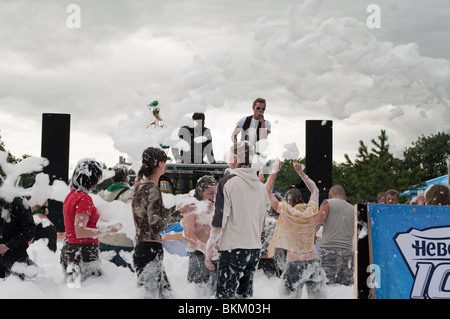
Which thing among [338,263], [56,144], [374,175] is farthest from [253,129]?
[374,175]

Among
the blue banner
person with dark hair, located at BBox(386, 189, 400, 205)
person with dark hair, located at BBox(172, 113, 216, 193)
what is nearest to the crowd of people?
the blue banner

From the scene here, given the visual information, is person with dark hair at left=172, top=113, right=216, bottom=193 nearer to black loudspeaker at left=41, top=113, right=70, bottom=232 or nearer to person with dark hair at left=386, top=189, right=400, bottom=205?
black loudspeaker at left=41, top=113, right=70, bottom=232

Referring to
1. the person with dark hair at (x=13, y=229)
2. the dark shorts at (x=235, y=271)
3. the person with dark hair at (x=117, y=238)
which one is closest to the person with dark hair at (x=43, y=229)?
the person with dark hair at (x=117, y=238)

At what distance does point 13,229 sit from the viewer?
4.05m

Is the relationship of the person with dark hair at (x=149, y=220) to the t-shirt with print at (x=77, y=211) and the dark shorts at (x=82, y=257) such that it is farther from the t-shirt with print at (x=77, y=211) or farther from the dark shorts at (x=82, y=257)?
the dark shorts at (x=82, y=257)

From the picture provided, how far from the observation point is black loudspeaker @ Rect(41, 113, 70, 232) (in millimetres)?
8836

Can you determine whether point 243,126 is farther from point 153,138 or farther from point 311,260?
point 311,260

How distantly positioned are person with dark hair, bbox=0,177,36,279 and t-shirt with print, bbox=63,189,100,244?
0.34 metres

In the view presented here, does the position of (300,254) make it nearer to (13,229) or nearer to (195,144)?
(13,229)

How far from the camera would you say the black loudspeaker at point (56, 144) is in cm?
884

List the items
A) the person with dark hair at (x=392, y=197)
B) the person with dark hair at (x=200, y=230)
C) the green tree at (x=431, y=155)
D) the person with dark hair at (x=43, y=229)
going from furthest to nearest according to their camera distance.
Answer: the green tree at (x=431, y=155) → the person with dark hair at (x=392, y=197) → the person with dark hair at (x=43, y=229) → the person with dark hair at (x=200, y=230)

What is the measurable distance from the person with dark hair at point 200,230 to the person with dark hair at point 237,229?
0.54 metres

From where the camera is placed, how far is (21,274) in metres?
4.18
